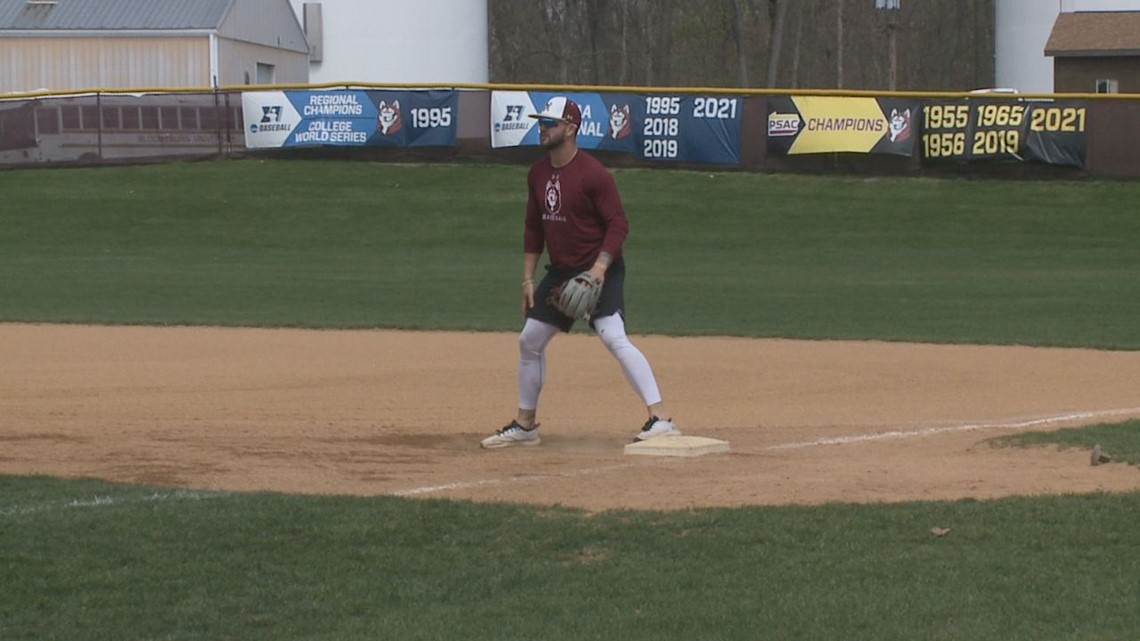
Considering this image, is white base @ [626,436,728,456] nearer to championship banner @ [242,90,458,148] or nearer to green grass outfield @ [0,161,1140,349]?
green grass outfield @ [0,161,1140,349]

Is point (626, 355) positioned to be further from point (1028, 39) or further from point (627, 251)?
point (1028, 39)

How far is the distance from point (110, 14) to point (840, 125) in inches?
769

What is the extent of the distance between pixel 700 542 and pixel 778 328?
33.8ft

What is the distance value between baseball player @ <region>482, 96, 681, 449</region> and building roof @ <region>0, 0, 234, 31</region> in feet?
107

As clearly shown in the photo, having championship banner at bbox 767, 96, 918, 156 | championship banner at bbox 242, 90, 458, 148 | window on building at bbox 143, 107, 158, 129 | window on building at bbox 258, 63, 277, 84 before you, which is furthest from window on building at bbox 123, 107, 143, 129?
championship banner at bbox 767, 96, 918, 156

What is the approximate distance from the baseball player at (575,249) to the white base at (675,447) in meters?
0.07

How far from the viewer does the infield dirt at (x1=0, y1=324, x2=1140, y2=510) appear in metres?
7.80

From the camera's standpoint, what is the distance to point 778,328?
53.9 ft

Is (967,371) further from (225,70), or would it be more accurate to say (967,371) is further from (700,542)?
(225,70)

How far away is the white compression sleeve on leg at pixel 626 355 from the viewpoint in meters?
8.95

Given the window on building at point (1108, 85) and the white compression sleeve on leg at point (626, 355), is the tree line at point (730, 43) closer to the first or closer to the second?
the window on building at point (1108, 85)

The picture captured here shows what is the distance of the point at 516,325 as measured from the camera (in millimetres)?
16859

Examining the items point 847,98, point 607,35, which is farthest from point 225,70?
point 607,35

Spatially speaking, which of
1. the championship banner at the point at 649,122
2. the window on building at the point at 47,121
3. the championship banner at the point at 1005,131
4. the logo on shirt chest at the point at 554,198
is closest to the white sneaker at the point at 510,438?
the logo on shirt chest at the point at 554,198
